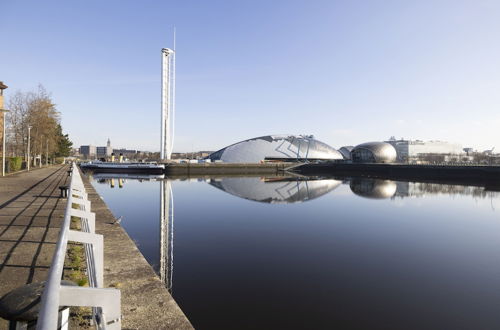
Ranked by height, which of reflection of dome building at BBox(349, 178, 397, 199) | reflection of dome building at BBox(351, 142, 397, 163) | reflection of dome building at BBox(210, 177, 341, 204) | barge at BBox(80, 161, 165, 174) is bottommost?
reflection of dome building at BBox(210, 177, 341, 204)

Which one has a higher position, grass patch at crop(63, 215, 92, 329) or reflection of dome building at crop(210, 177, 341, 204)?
grass patch at crop(63, 215, 92, 329)

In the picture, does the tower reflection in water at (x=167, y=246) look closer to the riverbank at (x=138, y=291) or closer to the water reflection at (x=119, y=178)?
the riverbank at (x=138, y=291)

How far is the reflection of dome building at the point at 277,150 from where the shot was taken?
10206 cm

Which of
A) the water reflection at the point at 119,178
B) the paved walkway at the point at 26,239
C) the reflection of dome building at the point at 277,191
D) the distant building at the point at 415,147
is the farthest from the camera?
the distant building at the point at 415,147

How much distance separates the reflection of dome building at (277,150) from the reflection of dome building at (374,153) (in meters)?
12.7

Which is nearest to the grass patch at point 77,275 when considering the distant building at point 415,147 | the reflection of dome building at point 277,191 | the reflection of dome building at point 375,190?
the reflection of dome building at point 277,191

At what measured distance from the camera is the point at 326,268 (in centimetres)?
927

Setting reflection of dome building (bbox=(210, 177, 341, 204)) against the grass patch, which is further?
reflection of dome building (bbox=(210, 177, 341, 204))

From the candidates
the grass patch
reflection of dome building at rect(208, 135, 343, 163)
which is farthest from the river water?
reflection of dome building at rect(208, 135, 343, 163)

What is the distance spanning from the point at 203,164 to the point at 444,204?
169 feet

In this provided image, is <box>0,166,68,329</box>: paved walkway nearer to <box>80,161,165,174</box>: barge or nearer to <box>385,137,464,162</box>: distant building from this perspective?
<box>80,161,165,174</box>: barge

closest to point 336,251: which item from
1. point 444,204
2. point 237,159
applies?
point 444,204

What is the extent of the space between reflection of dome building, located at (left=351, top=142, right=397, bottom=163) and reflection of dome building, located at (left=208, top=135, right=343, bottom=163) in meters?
12.7

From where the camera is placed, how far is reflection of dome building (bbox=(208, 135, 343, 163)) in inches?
4018
